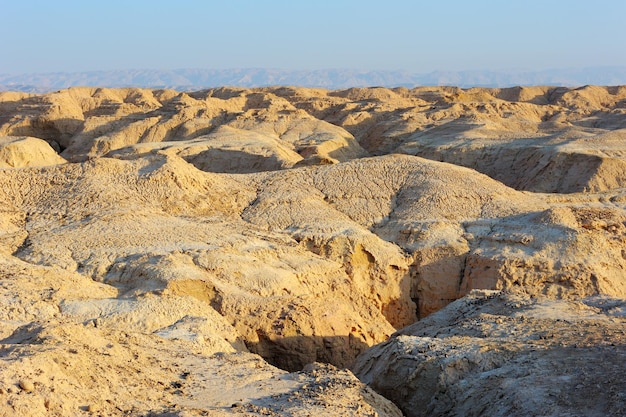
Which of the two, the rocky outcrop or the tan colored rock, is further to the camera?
the tan colored rock

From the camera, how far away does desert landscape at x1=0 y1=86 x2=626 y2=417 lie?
269 inches

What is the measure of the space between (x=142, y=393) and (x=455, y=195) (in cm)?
1011

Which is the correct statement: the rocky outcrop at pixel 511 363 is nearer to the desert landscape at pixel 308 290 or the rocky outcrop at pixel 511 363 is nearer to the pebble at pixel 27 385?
the desert landscape at pixel 308 290

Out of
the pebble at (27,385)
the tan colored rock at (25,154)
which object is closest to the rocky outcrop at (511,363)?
the pebble at (27,385)

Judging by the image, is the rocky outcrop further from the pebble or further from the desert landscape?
the pebble

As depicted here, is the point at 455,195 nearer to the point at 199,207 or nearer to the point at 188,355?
the point at 199,207

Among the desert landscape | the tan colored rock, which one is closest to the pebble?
the desert landscape

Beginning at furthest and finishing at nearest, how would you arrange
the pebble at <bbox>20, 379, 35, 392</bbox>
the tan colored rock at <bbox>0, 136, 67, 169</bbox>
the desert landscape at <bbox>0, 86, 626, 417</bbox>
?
1. the tan colored rock at <bbox>0, 136, 67, 169</bbox>
2. the desert landscape at <bbox>0, 86, 626, 417</bbox>
3. the pebble at <bbox>20, 379, 35, 392</bbox>

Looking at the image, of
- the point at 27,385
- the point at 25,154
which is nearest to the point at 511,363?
the point at 27,385

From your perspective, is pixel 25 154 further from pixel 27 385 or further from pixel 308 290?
pixel 27 385

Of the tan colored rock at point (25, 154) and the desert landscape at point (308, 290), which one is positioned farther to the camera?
the tan colored rock at point (25, 154)

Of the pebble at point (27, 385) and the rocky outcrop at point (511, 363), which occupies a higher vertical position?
the pebble at point (27, 385)

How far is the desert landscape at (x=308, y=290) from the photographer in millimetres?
6824

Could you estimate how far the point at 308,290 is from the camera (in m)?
11.8
